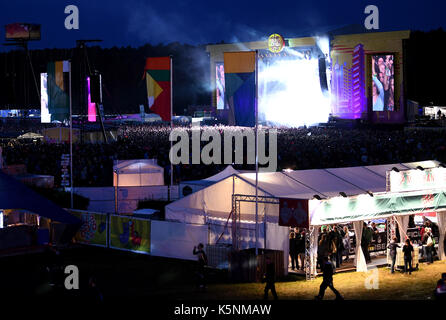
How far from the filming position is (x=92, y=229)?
869 inches

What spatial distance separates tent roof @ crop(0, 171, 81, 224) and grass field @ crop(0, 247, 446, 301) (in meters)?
1.33

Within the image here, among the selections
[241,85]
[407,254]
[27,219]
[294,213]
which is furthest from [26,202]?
[407,254]

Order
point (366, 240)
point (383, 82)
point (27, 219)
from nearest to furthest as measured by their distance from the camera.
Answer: point (366, 240)
point (27, 219)
point (383, 82)

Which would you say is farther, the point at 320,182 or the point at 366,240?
the point at 320,182

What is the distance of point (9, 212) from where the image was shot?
21.8 metres

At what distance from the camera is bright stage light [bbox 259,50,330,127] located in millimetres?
59062

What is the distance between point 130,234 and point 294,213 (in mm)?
6394

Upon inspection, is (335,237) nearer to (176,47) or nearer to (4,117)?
(4,117)

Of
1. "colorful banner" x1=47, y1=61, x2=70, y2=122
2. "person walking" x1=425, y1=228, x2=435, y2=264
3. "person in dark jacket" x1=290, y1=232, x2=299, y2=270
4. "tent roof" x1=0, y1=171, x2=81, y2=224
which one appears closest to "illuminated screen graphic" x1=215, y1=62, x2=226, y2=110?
"colorful banner" x1=47, y1=61, x2=70, y2=122

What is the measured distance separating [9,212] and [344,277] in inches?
437

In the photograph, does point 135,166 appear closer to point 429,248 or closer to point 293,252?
point 293,252

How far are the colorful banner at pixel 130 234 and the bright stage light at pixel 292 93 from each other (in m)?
38.3

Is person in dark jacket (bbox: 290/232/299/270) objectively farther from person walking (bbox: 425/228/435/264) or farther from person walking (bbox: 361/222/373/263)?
person walking (bbox: 425/228/435/264)

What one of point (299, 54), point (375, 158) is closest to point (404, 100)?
point (299, 54)
